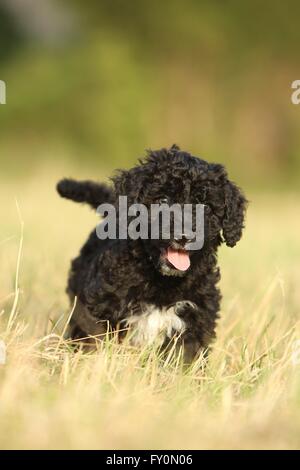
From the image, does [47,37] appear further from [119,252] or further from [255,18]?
[119,252]

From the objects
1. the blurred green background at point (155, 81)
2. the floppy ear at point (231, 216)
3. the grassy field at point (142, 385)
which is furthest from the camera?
the blurred green background at point (155, 81)

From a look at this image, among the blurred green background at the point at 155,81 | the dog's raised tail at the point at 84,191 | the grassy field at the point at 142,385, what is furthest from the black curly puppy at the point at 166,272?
the blurred green background at the point at 155,81

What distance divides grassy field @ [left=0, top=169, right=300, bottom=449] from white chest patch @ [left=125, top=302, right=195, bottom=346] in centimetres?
12

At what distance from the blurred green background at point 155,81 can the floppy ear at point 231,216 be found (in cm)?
1538

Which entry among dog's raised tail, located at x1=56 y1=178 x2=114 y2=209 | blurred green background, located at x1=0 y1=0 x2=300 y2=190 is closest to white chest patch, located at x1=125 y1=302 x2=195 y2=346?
dog's raised tail, located at x1=56 y1=178 x2=114 y2=209

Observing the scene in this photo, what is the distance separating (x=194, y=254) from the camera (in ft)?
16.3

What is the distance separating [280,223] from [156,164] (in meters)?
7.59

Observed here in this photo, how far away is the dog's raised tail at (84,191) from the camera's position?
21.2ft

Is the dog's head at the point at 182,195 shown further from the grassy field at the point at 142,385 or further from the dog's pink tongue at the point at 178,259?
the grassy field at the point at 142,385

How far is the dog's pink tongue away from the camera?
4805 mm

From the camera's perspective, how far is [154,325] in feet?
16.5
